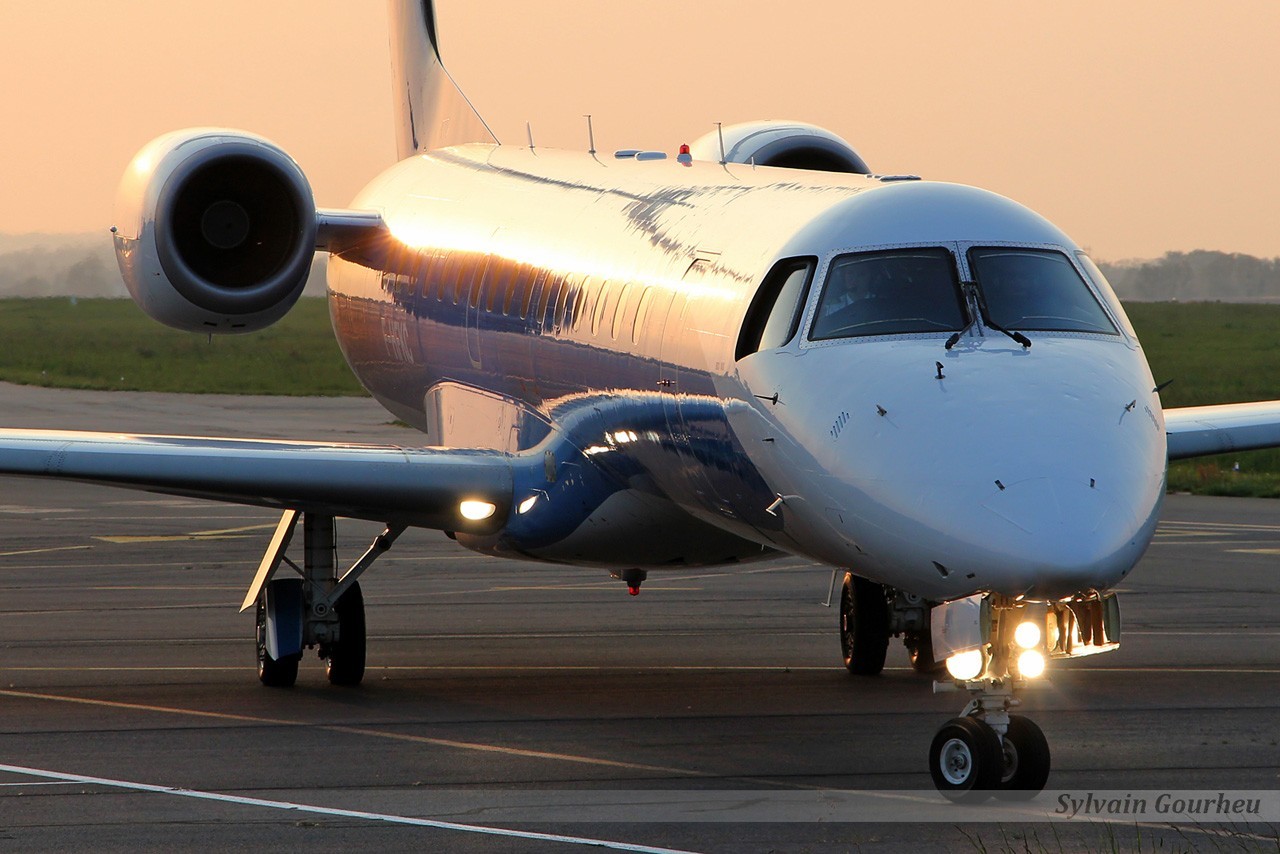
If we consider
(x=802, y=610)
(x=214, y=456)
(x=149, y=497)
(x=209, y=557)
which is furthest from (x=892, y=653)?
(x=149, y=497)

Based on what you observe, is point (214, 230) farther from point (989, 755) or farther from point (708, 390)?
point (989, 755)

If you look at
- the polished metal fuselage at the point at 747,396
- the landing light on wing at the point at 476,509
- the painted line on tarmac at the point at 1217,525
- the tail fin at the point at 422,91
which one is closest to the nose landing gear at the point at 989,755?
the polished metal fuselage at the point at 747,396

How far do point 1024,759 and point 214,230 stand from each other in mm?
9966

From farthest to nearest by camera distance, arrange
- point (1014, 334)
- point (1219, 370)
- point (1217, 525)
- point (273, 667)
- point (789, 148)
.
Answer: point (1219, 370)
point (1217, 525)
point (789, 148)
point (273, 667)
point (1014, 334)

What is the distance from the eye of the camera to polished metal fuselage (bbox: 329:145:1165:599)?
355 inches

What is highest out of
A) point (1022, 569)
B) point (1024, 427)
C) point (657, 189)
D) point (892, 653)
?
point (657, 189)

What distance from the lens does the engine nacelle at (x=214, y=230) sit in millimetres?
16656

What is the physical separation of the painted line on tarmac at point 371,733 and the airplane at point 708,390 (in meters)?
1.38

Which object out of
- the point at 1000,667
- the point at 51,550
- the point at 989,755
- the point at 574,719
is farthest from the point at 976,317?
the point at 51,550

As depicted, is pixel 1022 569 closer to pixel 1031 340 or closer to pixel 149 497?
pixel 1031 340

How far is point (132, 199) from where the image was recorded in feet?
54.7

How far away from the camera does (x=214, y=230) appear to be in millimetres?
17344

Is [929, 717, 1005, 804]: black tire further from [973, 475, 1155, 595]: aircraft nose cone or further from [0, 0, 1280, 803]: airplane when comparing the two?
[973, 475, 1155, 595]: aircraft nose cone

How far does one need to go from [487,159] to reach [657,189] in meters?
5.18
